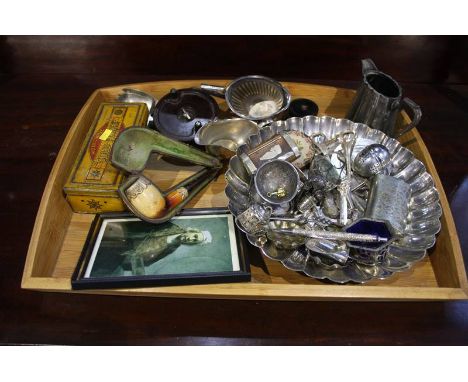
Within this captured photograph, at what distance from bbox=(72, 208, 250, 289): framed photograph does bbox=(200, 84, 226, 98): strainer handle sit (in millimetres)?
389

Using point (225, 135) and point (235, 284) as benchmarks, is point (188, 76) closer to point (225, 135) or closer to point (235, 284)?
point (225, 135)

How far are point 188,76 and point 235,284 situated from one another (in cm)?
99

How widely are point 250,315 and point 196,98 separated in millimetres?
646

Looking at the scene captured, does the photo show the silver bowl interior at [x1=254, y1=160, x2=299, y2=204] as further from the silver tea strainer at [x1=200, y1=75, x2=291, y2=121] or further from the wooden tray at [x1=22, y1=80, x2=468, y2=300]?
the silver tea strainer at [x1=200, y1=75, x2=291, y2=121]

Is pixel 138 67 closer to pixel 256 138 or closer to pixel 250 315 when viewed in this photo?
pixel 256 138

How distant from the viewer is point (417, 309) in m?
0.95

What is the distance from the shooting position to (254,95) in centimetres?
126

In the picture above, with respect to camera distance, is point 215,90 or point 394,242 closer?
point 394,242

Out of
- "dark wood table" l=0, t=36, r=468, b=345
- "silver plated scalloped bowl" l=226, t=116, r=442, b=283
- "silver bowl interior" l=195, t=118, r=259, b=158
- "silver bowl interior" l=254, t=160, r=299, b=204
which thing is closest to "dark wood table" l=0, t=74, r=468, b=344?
"dark wood table" l=0, t=36, r=468, b=345

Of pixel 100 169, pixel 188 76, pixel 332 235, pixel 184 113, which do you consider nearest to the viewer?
pixel 332 235

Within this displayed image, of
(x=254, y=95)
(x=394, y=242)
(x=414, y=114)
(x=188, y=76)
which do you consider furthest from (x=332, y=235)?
(x=188, y=76)

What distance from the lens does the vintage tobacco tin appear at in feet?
3.29

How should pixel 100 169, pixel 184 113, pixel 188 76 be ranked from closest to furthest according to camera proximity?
pixel 100 169, pixel 184 113, pixel 188 76

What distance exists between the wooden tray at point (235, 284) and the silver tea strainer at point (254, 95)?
9.1 inches
